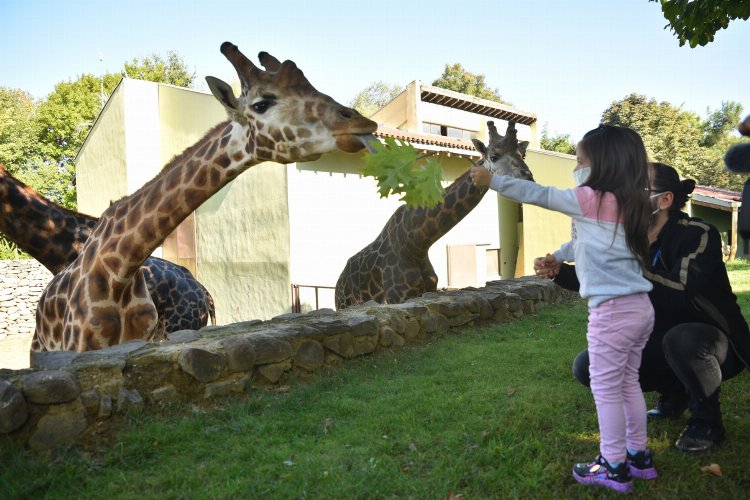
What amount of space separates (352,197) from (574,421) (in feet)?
33.0

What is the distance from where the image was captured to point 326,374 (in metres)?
4.61

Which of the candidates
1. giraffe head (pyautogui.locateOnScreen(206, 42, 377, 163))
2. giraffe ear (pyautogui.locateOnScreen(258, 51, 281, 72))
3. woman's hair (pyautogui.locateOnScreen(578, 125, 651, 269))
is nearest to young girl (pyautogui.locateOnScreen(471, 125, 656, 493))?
woman's hair (pyautogui.locateOnScreen(578, 125, 651, 269))

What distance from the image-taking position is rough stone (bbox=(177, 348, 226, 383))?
3.74 meters

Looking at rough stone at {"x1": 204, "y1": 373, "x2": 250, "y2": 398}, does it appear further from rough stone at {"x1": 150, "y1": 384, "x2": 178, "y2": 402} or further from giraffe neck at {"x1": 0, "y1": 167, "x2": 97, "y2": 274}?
giraffe neck at {"x1": 0, "y1": 167, "x2": 97, "y2": 274}

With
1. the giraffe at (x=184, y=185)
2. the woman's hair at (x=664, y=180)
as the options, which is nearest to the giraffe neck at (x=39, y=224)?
the giraffe at (x=184, y=185)

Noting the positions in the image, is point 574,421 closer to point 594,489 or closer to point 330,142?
point 594,489

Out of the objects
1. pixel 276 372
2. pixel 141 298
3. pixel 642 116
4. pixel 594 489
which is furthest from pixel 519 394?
pixel 642 116

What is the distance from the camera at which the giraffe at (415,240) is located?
6500 mm

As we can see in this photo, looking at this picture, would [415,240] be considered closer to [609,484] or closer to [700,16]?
[700,16]

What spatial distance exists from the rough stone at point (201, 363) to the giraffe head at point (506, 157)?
3.88 meters

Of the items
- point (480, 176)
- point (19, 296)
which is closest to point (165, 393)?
point (480, 176)

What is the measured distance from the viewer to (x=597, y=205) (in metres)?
2.59

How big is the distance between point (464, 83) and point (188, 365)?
3691 centimetres

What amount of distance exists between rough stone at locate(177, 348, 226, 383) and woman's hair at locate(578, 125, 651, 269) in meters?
2.74
